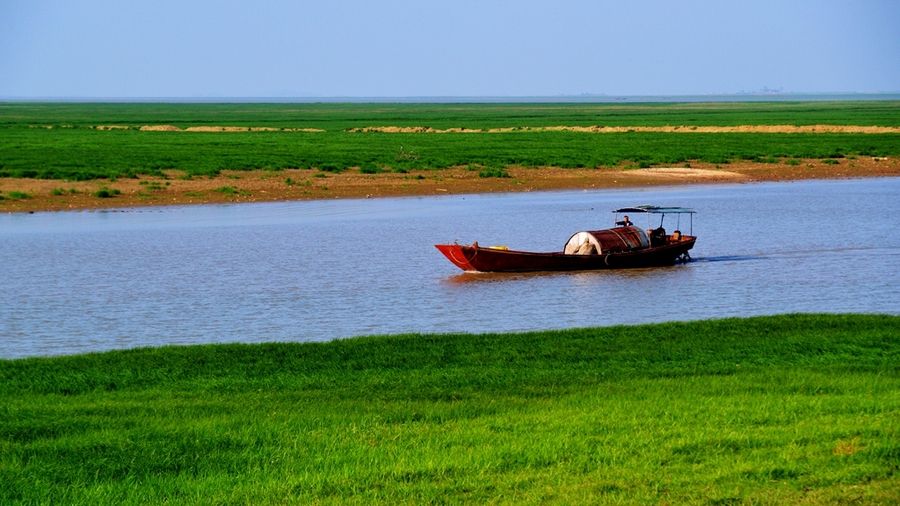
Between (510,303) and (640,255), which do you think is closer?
(510,303)

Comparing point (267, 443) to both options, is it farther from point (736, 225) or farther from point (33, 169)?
point (33, 169)

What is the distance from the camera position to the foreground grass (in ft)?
32.7

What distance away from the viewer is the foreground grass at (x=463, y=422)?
9969 millimetres

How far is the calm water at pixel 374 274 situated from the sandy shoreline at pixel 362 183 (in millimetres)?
2601

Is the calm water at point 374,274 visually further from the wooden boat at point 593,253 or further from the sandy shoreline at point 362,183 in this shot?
the sandy shoreline at point 362,183

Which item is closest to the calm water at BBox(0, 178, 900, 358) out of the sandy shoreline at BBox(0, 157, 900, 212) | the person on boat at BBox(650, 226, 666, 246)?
the person on boat at BBox(650, 226, 666, 246)

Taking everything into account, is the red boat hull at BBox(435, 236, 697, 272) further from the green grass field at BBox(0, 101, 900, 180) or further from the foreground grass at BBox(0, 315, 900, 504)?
the green grass field at BBox(0, 101, 900, 180)

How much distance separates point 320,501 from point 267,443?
1994mm

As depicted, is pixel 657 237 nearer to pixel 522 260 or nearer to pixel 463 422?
pixel 522 260

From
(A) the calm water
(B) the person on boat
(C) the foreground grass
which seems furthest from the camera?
(B) the person on boat

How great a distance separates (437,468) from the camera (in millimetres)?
10445

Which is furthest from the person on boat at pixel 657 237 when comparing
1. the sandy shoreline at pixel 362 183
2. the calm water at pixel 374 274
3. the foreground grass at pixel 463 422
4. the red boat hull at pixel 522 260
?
the sandy shoreline at pixel 362 183

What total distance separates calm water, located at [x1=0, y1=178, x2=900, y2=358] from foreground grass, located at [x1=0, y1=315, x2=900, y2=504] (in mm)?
4752

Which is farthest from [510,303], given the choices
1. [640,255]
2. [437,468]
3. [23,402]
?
[437,468]
